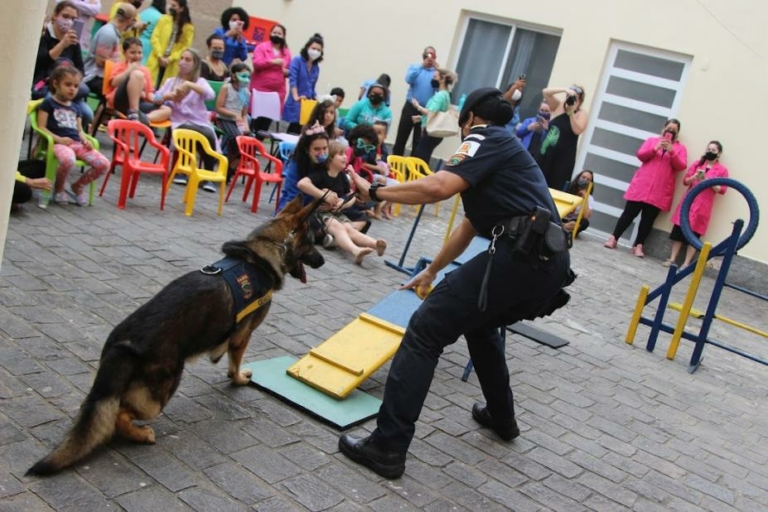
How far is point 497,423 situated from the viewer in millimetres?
4832

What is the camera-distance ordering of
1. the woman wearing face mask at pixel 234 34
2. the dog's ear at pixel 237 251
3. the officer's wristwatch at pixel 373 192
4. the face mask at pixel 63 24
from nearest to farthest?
1. the officer's wristwatch at pixel 373 192
2. the dog's ear at pixel 237 251
3. the face mask at pixel 63 24
4. the woman wearing face mask at pixel 234 34

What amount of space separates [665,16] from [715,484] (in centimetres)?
1031

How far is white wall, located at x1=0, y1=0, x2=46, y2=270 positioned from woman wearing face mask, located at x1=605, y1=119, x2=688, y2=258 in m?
11.7

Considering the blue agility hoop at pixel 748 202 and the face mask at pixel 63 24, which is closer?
the blue agility hoop at pixel 748 202

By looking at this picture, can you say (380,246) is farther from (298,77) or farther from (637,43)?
(637,43)

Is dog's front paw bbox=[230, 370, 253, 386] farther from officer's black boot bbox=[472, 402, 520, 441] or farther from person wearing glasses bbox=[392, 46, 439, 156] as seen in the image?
person wearing glasses bbox=[392, 46, 439, 156]

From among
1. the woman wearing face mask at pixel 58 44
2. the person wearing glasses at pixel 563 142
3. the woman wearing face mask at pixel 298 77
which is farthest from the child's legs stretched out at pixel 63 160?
the person wearing glasses at pixel 563 142

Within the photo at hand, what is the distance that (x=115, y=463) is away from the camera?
3609 mm

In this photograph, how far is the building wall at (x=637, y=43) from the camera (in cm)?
1270

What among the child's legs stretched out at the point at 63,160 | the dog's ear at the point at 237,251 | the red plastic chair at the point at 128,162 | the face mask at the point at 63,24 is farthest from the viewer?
the face mask at the point at 63,24

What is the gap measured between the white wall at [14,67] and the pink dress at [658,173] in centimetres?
1172

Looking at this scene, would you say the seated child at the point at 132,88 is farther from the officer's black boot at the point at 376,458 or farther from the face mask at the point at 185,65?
the officer's black boot at the point at 376,458

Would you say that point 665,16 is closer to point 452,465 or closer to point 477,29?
point 477,29

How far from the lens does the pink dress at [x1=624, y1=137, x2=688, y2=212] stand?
13.0m
